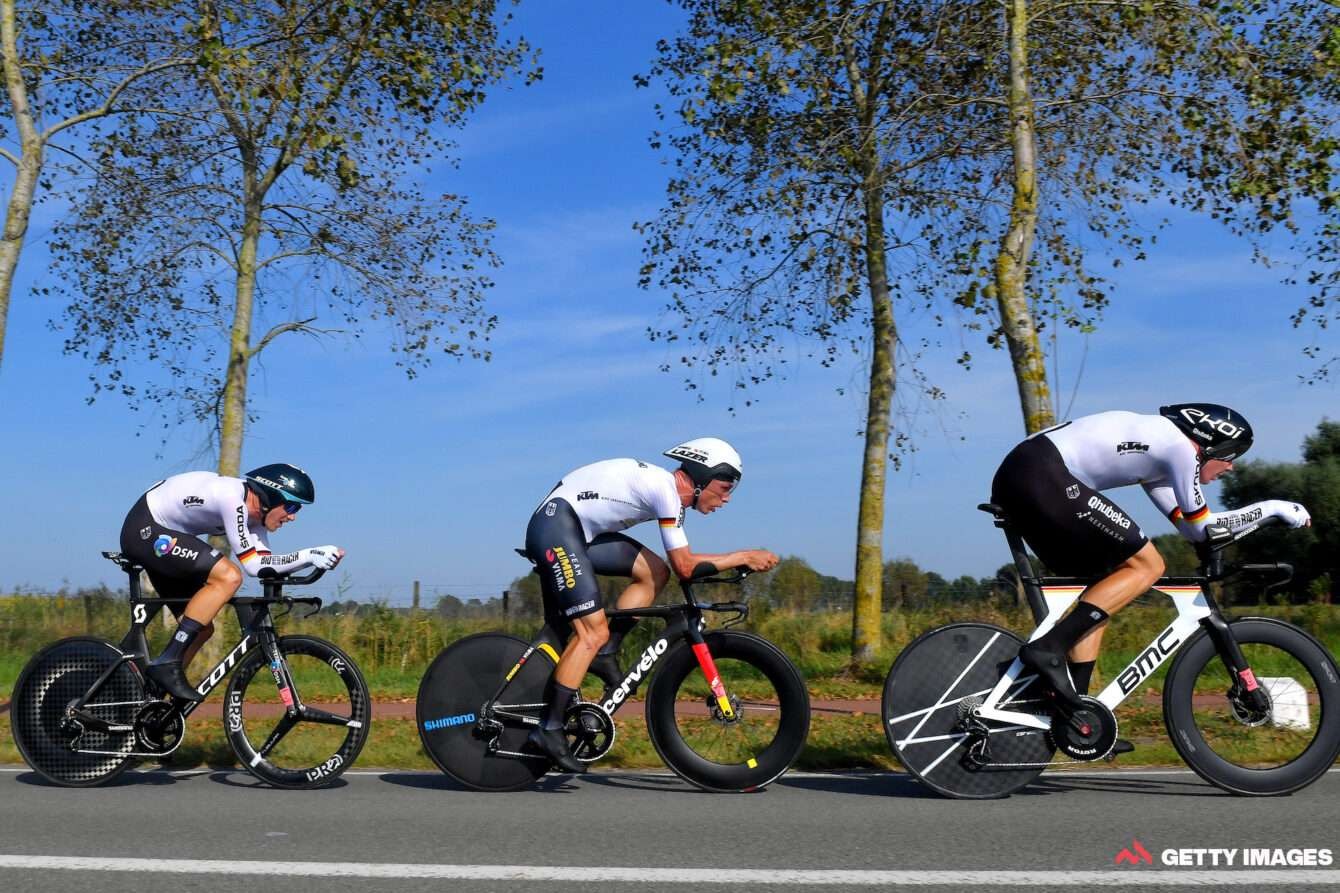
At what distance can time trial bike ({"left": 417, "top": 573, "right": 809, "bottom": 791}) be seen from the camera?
678cm

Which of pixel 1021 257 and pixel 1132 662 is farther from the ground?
pixel 1021 257

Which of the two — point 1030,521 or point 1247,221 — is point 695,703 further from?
point 1247,221

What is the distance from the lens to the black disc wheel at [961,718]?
6430 millimetres

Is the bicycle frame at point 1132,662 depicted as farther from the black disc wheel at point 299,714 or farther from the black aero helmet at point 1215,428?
the black disc wheel at point 299,714

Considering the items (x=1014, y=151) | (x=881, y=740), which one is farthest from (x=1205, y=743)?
(x=1014, y=151)

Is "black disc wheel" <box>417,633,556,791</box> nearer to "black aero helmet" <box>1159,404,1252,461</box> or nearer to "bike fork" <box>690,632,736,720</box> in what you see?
"bike fork" <box>690,632,736,720</box>

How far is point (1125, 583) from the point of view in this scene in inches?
253

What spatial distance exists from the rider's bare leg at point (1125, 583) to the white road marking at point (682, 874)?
1.78m

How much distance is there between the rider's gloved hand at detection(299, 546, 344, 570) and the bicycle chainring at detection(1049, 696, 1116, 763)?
3880 mm

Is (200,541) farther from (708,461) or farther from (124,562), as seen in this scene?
(708,461)

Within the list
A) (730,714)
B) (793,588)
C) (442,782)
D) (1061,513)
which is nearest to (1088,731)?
(1061,513)

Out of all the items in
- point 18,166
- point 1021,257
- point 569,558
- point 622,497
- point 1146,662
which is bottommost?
point 1146,662

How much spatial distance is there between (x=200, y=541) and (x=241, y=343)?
30.8 feet

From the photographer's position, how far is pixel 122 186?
1606 centimetres
